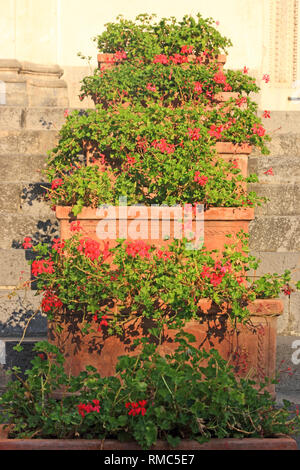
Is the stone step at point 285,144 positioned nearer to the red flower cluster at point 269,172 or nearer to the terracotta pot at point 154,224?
the red flower cluster at point 269,172

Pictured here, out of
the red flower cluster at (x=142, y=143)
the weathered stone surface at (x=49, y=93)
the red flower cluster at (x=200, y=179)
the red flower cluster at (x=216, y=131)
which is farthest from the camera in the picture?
the weathered stone surface at (x=49, y=93)

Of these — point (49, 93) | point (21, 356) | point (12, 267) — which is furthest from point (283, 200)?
point (49, 93)

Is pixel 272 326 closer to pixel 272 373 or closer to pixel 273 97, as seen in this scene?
pixel 272 373

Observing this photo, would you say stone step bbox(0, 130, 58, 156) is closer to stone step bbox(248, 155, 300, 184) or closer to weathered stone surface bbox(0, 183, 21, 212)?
weathered stone surface bbox(0, 183, 21, 212)

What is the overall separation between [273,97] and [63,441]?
650cm

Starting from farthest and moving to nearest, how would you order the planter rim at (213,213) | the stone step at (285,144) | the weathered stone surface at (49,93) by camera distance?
1. the weathered stone surface at (49,93)
2. the stone step at (285,144)
3. the planter rim at (213,213)

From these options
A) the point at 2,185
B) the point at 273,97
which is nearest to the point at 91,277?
the point at 2,185

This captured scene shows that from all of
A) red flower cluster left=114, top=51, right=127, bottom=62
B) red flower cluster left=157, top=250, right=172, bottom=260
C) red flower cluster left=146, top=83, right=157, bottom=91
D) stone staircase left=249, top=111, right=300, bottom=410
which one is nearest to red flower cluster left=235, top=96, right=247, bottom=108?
stone staircase left=249, top=111, right=300, bottom=410

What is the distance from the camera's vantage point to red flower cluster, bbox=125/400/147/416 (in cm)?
248

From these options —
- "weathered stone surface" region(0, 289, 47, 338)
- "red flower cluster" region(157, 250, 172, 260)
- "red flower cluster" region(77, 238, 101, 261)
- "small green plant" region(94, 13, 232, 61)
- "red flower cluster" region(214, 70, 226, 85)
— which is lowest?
"weathered stone surface" region(0, 289, 47, 338)

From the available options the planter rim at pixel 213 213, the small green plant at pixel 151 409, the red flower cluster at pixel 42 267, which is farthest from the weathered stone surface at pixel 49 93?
the small green plant at pixel 151 409

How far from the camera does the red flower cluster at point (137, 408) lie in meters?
2.48

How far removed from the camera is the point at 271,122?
234 inches
